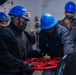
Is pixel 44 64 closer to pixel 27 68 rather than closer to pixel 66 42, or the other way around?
pixel 27 68

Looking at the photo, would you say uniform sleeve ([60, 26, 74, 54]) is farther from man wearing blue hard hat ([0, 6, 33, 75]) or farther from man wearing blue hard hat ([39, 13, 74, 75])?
man wearing blue hard hat ([0, 6, 33, 75])

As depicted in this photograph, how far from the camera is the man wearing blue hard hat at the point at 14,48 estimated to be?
10.8 ft

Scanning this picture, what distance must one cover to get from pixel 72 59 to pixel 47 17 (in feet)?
4.66

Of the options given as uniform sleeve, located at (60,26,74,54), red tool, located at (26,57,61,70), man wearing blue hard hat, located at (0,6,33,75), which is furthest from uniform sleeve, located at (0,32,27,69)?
uniform sleeve, located at (60,26,74,54)

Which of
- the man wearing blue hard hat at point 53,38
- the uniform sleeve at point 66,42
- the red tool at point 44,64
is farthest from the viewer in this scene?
the man wearing blue hard hat at point 53,38

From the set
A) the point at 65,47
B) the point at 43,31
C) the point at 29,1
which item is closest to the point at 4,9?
the point at 29,1

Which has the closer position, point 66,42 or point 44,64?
point 44,64

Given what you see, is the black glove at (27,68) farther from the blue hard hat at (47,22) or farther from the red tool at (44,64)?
the blue hard hat at (47,22)

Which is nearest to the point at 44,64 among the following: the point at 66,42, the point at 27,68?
the point at 27,68

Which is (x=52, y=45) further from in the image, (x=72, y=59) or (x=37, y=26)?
(x=37, y=26)

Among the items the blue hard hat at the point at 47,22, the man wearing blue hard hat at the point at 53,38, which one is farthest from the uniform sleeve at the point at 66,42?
the blue hard hat at the point at 47,22

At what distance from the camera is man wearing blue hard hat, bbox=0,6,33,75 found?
3.29 meters

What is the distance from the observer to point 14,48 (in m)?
3.37

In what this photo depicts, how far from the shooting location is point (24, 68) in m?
3.29
